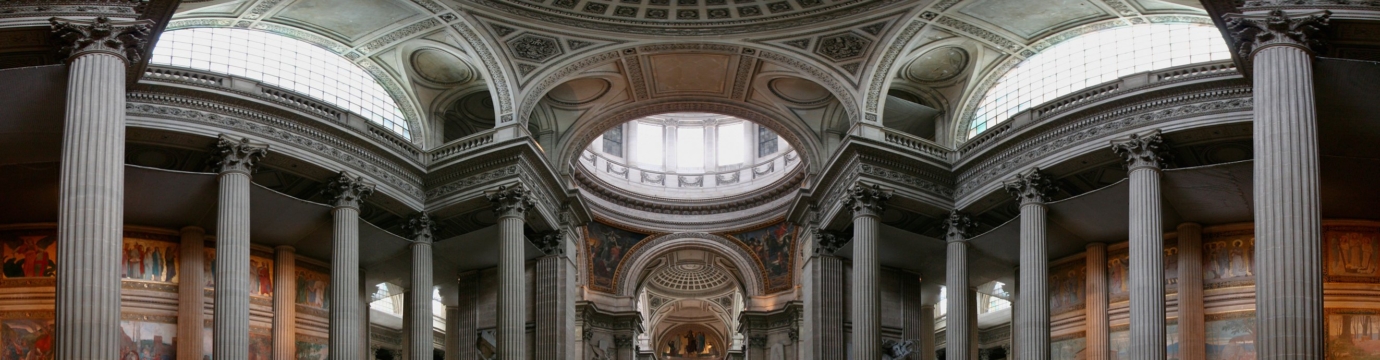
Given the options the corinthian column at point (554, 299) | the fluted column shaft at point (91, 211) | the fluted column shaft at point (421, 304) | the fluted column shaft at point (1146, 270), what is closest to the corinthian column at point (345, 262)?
the fluted column shaft at point (421, 304)

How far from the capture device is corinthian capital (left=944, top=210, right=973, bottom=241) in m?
40.5

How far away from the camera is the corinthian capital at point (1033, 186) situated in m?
37.3

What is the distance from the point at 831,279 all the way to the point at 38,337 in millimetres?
20946

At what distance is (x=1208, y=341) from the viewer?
38.1 m

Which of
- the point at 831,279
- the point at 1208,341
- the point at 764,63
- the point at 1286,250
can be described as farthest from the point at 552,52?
the point at 1286,250

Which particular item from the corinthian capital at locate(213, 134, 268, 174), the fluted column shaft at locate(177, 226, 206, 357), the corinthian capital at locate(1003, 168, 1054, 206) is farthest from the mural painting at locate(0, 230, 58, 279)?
the corinthian capital at locate(1003, 168, 1054, 206)

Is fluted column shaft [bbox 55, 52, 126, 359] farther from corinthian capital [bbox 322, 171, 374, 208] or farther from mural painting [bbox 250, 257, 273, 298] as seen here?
mural painting [bbox 250, 257, 273, 298]

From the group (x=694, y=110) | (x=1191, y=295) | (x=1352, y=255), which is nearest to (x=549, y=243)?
(x=694, y=110)

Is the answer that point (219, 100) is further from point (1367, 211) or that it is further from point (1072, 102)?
point (1367, 211)

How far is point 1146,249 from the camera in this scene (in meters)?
34.0

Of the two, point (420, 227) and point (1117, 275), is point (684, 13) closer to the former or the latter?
point (420, 227)

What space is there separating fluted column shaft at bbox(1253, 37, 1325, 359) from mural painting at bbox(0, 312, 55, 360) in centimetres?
Answer: 2749

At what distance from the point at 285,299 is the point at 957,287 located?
1781cm

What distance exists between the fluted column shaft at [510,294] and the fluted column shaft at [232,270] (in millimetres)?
7318
